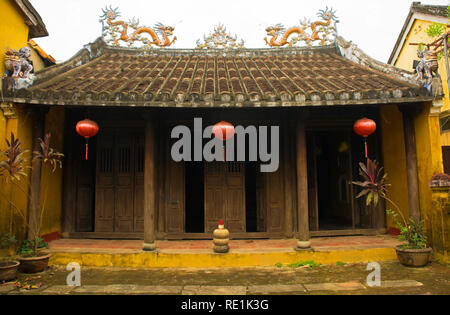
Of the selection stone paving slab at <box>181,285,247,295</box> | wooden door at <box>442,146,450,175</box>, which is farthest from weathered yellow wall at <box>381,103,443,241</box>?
stone paving slab at <box>181,285,247,295</box>

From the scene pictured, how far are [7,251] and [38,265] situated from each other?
2.85ft

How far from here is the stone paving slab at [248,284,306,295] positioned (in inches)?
170

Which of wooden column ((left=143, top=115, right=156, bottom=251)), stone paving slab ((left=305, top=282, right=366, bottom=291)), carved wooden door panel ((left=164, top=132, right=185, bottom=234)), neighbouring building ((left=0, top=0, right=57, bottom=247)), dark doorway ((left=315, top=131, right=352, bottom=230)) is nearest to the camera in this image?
stone paving slab ((left=305, top=282, right=366, bottom=291))

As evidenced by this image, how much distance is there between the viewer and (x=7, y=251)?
17.9 ft

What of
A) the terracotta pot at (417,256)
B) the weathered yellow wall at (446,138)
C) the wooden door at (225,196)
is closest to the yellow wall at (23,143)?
the wooden door at (225,196)

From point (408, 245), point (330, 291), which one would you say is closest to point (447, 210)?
point (408, 245)

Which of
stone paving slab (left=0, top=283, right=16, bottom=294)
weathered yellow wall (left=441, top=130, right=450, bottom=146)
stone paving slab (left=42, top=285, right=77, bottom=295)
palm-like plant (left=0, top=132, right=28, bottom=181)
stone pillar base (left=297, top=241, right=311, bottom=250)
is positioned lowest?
stone paving slab (left=42, top=285, right=77, bottom=295)

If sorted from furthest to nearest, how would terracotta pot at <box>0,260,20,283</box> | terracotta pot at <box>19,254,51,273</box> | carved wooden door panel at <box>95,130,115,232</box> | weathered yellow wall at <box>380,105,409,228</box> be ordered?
carved wooden door panel at <box>95,130,115,232</box> < weathered yellow wall at <box>380,105,409,228</box> < terracotta pot at <box>19,254,51,273</box> < terracotta pot at <box>0,260,20,283</box>

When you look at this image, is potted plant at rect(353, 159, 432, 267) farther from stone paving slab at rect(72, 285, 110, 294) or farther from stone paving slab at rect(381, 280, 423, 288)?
stone paving slab at rect(72, 285, 110, 294)

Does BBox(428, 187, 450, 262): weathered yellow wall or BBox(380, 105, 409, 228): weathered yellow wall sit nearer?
BBox(428, 187, 450, 262): weathered yellow wall

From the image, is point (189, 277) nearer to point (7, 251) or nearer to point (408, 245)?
point (7, 251)

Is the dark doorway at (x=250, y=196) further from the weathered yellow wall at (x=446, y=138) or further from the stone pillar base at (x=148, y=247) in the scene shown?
the weathered yellow wall at (x=446, y=138)
